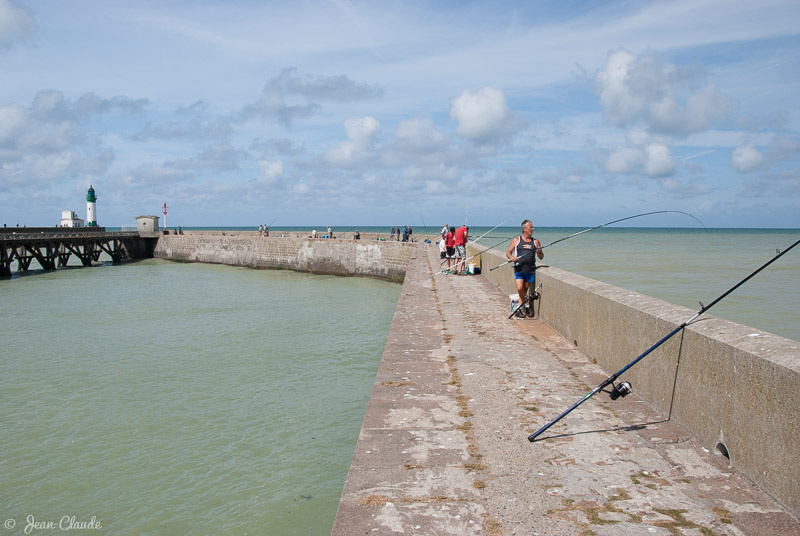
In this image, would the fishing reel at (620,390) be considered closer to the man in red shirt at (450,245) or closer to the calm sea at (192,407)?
the calm sea at (192,407)

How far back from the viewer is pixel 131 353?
9.90m

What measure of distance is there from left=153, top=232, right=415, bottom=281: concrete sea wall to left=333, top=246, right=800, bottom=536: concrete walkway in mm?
18923

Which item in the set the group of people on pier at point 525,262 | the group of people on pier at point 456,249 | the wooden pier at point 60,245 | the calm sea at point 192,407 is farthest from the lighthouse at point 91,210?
the group of people on pier at point 525,262

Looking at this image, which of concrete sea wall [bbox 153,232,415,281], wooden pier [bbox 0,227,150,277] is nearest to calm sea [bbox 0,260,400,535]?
concrete sea wall [bbox 153,232,415,281]

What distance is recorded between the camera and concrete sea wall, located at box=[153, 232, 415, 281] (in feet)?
83.1

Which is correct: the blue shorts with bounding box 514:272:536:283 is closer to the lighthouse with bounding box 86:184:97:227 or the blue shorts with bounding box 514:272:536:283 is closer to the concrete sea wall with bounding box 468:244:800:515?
the concrete sea wall with bounding box 468:244:800:515

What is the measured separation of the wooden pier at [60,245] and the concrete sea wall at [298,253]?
1699mm

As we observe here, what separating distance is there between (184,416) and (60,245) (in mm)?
31762

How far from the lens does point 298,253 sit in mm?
29125

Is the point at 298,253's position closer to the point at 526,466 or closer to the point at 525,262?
the point at 525,262

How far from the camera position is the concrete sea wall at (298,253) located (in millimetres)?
25344

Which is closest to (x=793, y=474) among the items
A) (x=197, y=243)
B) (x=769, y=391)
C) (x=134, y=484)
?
(x=769, y=391)

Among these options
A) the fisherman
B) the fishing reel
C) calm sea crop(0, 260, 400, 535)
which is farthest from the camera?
the fisherman

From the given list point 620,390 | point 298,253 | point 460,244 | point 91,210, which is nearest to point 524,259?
point 620,390
